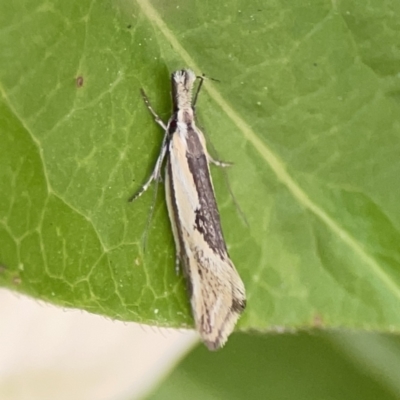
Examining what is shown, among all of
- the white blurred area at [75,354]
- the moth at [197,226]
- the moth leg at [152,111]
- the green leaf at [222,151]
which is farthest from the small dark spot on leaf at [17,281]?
the white blurred area at [75,354]

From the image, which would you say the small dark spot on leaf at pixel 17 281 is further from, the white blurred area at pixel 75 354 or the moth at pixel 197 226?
the white blurred area at pixel 75 354

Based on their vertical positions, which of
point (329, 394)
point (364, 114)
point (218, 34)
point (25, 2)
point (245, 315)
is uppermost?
point (25, 2)

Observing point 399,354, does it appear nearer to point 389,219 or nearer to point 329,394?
point 329,394

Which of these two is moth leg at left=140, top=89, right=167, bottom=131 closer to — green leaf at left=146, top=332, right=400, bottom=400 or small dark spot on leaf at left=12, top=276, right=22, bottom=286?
small dark spot on leaf at left=12, top=276, right=22, bottom=286

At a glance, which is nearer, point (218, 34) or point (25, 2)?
point (25, 2)

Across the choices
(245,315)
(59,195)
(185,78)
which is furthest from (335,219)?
(59,195)

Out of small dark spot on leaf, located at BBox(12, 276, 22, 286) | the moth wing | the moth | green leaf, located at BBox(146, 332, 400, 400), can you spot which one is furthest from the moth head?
green leaf, located at BBox(146, 332, 400, 400)
